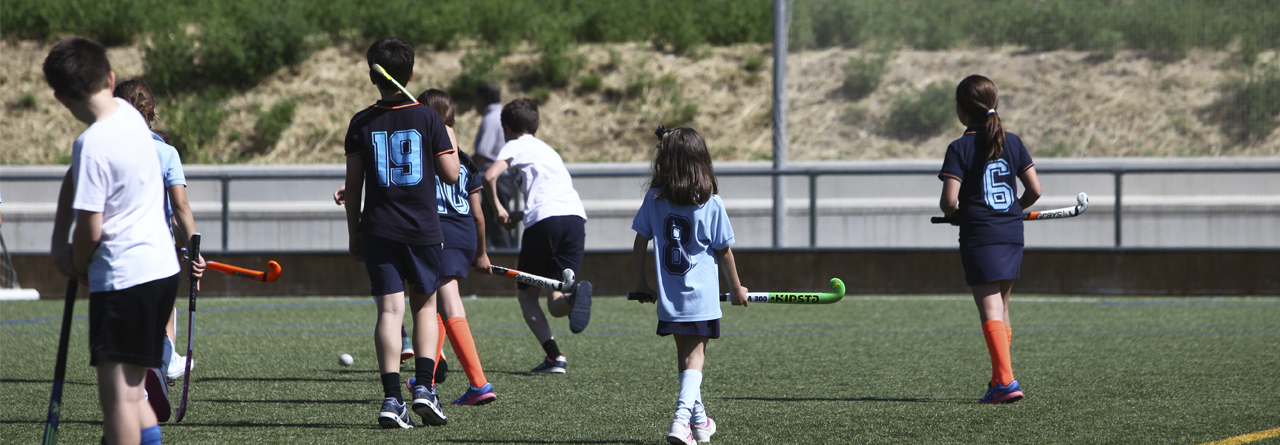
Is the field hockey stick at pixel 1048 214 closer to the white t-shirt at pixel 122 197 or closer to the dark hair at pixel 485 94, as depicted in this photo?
the white t-shirt at pixel 122 197

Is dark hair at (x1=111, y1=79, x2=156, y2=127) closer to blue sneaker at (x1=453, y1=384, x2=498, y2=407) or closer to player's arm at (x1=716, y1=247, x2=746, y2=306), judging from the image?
blue sneaker at (x1=453, y1=384, x2=498, y2=407)

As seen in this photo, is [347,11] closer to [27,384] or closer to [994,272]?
[27,384]

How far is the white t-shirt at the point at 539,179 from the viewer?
253 inches

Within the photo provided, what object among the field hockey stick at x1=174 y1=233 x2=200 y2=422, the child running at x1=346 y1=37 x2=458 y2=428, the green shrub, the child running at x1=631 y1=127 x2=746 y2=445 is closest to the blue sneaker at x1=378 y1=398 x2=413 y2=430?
the child running at x1=346 y1=37 x2=458 y2=428

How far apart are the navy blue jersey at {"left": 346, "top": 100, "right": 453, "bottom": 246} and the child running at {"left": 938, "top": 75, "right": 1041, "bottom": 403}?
234 cm

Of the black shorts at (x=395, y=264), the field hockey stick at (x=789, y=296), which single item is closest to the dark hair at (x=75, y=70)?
the black shorts at (x=395, y=264)

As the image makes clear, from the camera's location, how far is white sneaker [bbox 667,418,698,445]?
13.7 ft

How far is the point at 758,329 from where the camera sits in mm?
8719

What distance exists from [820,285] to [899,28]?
8.39 m

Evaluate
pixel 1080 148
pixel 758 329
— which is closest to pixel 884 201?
pixel 758 329

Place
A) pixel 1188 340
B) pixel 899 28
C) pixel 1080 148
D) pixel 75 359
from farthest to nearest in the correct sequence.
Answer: pixel 899 28, pixel 1080 148, pixel 1188 340, pixel 75 359

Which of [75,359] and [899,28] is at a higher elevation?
[899,28]

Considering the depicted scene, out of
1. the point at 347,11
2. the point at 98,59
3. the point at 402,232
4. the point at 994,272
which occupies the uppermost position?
the point at 347,11

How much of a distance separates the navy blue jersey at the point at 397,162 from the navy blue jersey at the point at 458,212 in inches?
31.3
